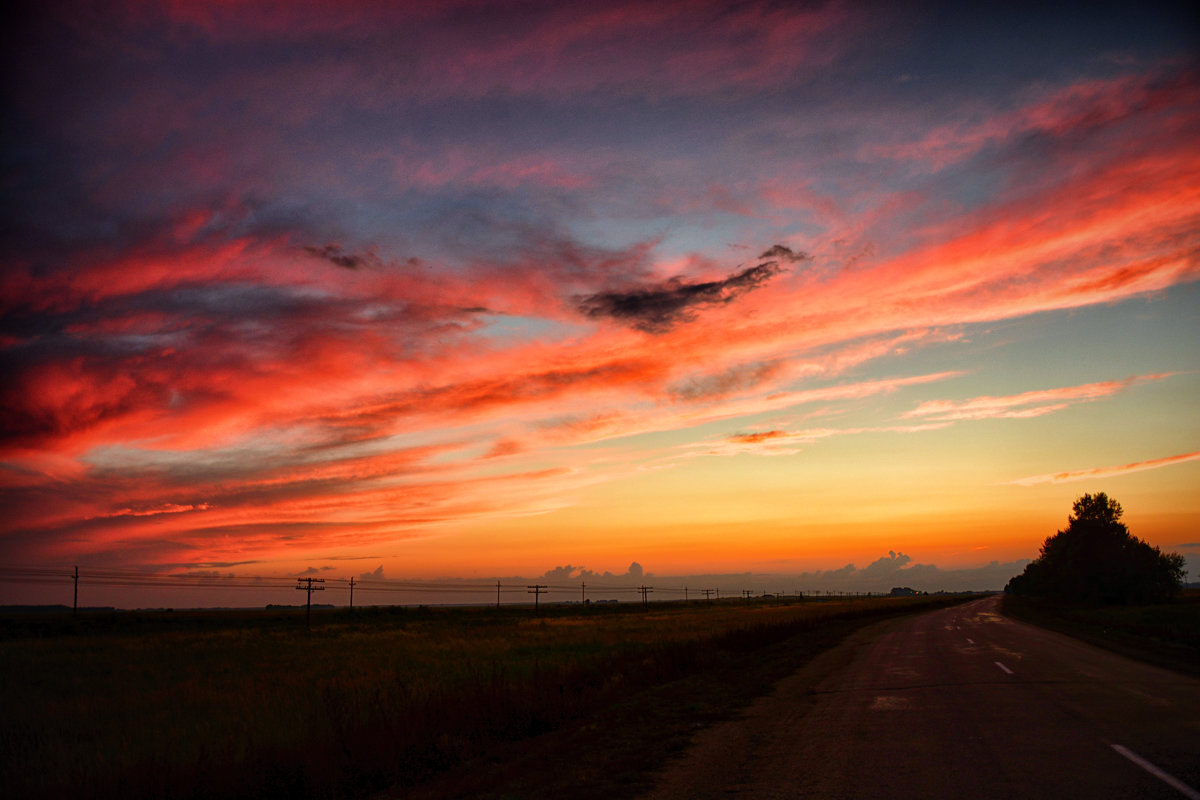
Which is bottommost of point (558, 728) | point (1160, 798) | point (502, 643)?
point (502, 643)

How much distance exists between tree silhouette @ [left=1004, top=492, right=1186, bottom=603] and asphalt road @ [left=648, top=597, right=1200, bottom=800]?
289ft

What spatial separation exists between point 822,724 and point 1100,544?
10384 cm

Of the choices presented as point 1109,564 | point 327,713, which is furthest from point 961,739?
point 1109,564

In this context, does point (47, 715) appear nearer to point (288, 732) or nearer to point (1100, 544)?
point (288, 732)

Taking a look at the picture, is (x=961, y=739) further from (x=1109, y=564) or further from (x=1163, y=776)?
(x=1109, y=564)

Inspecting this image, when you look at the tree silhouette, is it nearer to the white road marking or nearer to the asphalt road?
the asphalt road

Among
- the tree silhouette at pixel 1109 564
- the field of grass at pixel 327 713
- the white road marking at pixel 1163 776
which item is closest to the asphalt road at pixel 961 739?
the white road marking at pixel 1163 776

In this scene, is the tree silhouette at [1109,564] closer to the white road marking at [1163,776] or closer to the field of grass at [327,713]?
the field of grass at [327,713]

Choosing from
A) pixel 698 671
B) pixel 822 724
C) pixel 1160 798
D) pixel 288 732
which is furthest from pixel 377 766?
pixel 698 671

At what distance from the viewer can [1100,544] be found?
92188 millimetres

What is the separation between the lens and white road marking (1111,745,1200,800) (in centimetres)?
710

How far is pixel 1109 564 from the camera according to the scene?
291 ft

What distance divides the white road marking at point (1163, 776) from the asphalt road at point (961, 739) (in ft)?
0.09

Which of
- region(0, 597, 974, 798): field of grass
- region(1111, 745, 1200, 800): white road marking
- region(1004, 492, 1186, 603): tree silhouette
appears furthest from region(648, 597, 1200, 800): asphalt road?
region(1004, 492, 1186, 603): tree silhouette
